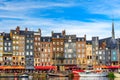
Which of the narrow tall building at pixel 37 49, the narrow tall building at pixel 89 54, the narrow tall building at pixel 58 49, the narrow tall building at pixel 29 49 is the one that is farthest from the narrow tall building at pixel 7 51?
the narrow tall building at pixel 89 54

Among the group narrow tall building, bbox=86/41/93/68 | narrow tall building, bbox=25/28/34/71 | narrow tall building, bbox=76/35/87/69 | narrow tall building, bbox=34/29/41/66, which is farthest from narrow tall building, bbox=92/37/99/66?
narrow tall building, bbox=25/28/34/71

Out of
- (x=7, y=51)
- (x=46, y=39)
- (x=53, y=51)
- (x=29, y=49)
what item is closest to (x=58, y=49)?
(x=53, y=51)

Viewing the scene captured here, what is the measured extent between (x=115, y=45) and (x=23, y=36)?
75.6 feet

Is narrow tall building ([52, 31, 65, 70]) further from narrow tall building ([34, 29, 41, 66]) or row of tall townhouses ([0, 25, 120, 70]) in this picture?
narrow tall building ([34, 29, 41, 66])

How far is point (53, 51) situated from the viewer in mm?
88062

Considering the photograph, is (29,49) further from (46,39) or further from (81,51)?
(81,51)

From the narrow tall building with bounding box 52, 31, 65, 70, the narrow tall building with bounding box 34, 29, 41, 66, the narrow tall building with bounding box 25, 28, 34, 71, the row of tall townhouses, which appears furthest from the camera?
the narrow tall building with bounding box 52, 31, 65, 70

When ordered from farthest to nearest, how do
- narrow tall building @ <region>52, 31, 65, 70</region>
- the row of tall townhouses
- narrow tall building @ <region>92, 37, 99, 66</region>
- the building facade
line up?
narrow tall building @ <region>92, 37, 99, 66</region> < narrow tall building @ <region>52, 31, 65, 70</region> < the building facade < the row of tall townhouses

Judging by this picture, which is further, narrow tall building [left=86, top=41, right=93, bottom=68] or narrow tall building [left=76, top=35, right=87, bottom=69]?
narrow tall building [left=86, top=41, right=93, bottom=68]

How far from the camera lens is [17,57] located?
8562 cm

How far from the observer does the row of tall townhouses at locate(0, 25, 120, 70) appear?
85062 mm

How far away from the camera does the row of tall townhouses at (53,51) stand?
85.1 meters

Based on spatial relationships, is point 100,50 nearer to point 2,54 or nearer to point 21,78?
point 2,54

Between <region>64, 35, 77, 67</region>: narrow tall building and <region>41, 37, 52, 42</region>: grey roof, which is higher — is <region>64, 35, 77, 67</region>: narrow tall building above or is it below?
below
